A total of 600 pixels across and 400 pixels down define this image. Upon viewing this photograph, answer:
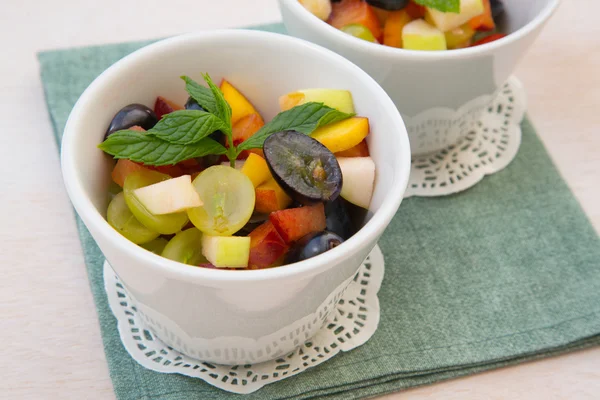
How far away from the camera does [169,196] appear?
3.22ft

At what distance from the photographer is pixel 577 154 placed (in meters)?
1.53

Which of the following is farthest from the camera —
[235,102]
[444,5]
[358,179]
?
[444,5]

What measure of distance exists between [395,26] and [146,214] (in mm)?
679

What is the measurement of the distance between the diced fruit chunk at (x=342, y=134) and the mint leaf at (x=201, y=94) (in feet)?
0.57

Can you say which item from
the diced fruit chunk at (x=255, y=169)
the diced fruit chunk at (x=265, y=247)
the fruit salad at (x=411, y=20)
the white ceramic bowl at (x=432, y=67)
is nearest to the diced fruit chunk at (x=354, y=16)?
the fruit salad at (x=411, y=20)

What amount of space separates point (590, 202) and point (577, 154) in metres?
0.13

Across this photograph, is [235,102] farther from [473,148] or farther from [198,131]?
[473,148]

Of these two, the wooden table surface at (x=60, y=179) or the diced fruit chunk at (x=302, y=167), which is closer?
the diced fruit chunk at (x=302, y=167)

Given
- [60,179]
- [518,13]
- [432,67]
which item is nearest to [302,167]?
[432,67]

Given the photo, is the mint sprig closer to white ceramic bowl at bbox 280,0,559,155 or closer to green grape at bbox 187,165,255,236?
green grape at bbox 187,165,255,236

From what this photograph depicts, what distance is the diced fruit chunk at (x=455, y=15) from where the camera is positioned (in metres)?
1.32

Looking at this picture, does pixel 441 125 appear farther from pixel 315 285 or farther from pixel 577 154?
pixel 315 285

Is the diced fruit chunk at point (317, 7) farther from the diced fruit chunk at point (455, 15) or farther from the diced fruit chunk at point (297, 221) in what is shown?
the diced fruit chunk at point (297, 221)

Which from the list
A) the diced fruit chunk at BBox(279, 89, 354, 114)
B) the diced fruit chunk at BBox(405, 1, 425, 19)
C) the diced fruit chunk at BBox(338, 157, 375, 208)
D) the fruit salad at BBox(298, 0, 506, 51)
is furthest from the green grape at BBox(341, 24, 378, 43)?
the diced fruit chunk at BBox(338, 157, 375, 208)
